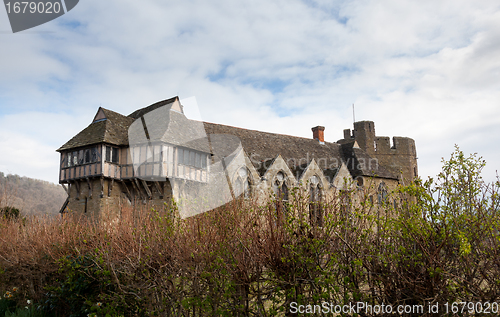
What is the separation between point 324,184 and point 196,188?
944cm

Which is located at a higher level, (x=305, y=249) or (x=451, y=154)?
(x=451, y=154)

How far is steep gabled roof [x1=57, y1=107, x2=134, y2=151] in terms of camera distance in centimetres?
2202

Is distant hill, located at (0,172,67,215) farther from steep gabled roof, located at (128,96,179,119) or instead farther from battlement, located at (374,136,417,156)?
battlement, located at (374,136,417,156)

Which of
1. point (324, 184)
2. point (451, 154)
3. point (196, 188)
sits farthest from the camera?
point (324, 184)

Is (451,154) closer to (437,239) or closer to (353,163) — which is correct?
(437,239)

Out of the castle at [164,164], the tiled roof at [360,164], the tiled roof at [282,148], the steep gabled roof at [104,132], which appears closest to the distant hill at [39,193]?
the steep gabled roof at [104,132]

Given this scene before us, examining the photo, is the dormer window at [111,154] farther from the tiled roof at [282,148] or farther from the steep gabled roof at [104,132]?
the tiled roof at [282,148]

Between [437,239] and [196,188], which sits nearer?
[437,239]

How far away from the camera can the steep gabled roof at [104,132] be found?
2202cm

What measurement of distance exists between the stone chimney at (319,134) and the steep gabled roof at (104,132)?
664 inches

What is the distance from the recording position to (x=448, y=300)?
4527 millimetres

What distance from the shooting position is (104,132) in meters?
22.1

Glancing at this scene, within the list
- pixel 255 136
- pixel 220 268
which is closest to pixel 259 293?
pixel 220 268

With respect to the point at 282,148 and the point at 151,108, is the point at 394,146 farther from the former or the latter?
the point at 151,108
